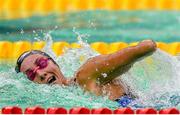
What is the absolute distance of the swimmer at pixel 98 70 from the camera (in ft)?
10.0

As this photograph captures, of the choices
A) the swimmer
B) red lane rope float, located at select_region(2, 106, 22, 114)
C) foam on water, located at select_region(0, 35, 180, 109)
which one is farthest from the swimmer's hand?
red lane rope float, located at select_region(2, 106, 22, 114)

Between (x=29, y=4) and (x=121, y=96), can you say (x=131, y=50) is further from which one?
(x=29, y=4)

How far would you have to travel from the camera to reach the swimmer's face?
3.30 m

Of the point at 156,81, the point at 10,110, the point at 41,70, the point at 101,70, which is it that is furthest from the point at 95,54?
the point at 10,110

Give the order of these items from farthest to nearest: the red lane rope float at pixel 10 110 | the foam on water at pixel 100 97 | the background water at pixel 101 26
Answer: the background water at pixel 101 26
the foam on water at pixel 100 97
the red lane rope float at pixel 10 110

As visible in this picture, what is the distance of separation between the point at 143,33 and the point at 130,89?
2.80m

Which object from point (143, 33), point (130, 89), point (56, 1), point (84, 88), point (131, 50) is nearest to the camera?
point (131, 50)

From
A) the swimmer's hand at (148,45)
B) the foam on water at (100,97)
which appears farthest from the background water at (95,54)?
the swimmer's hand at (148,45)

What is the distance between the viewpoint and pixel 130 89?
3449mm

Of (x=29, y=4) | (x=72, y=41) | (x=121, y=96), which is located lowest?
(x=121, y=96)

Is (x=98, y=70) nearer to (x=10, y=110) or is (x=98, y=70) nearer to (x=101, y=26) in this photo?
(x=10, y=110)

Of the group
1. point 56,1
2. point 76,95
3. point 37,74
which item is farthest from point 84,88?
point 56,1

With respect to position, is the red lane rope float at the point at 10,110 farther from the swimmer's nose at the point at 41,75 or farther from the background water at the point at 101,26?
the background water at the point at 101,26

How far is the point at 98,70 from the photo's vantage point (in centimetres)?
314
